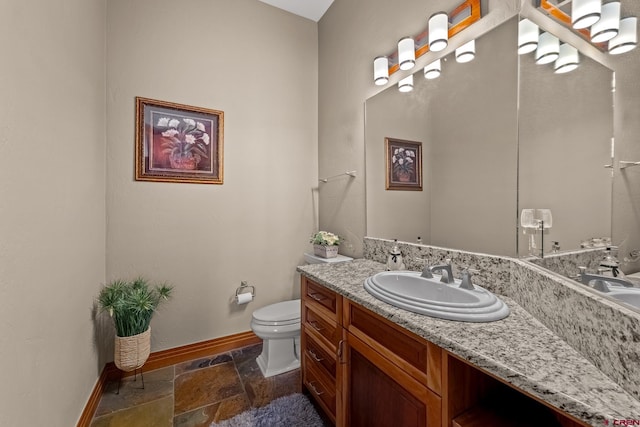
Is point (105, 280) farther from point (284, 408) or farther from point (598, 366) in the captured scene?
point (598, 366)

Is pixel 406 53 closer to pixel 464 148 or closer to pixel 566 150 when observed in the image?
pixel 464 148

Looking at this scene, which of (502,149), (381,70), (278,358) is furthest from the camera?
(278,358)

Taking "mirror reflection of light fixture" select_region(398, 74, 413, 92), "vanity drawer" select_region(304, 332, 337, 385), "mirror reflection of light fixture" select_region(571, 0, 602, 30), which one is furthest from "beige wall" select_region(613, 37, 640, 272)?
"vanity drawer" select_region(304, 332, 337, 385)

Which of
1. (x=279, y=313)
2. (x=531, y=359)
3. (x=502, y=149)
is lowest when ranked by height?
(x=279, y=313)

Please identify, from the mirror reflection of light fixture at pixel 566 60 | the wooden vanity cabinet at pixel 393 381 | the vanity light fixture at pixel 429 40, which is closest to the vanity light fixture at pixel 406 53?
the vanity light fixture at pixel 429 40

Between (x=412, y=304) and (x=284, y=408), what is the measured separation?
1.14 meters

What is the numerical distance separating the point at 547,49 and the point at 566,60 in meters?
0.14

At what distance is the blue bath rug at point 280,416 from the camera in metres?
1.42

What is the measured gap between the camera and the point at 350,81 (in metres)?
2.15

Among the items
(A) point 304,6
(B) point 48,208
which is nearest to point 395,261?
(B) point 48,208

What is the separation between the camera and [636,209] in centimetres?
63

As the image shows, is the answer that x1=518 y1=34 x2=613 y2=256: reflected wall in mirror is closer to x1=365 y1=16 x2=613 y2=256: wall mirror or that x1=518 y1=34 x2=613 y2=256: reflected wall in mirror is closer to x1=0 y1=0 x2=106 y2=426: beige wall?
x1=365 y1=16 x2=613 y2=256: wall mirror

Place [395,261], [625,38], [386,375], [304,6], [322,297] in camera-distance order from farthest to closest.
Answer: [304,6]
[395,261]
[322,297]
[386,375]
[625,38]

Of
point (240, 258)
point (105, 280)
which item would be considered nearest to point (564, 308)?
point (240, 258)
